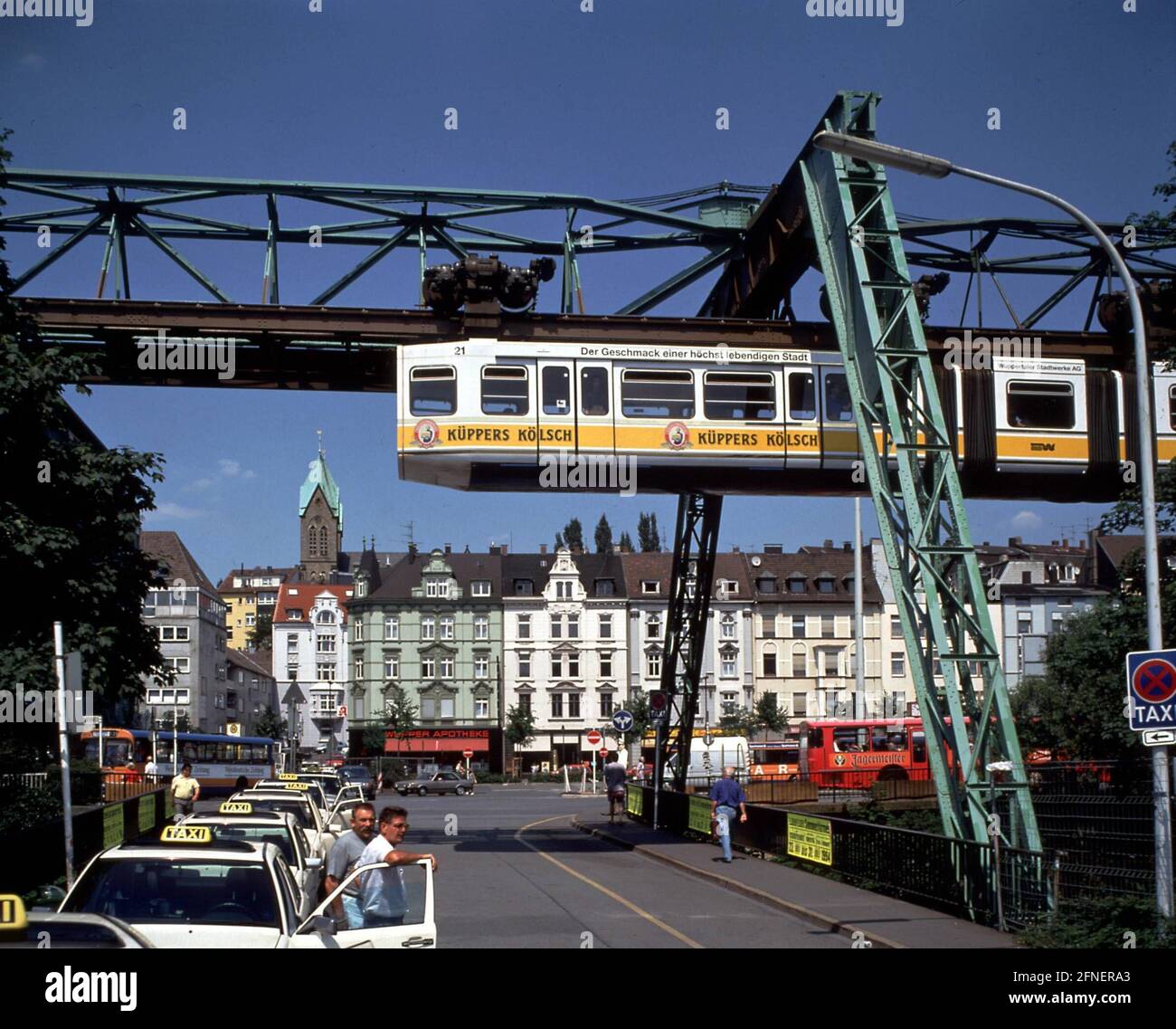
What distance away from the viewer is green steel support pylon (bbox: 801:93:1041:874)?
1955 centimetres

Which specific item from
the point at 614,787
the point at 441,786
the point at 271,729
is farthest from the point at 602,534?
the point at 614,787

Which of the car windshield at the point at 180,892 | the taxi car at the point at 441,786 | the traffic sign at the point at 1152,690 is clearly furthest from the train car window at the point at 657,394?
the taxi car at the point at 441,786

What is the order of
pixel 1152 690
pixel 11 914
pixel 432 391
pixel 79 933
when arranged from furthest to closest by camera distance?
pixel 432 391 → pixel 1152 690 → pixel 79 933 → pixel 11 914

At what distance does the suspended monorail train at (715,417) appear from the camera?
85.5 feet

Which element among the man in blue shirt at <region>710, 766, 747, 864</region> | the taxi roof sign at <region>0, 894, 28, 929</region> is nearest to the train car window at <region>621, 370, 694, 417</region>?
the man in blue shirt at <region>710, 766, 747, 864</region>

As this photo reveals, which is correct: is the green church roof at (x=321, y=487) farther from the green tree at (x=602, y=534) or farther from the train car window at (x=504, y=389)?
the train car window at (x=504, y=389)

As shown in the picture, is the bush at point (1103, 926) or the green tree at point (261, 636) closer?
the bush at point (1103, 926)

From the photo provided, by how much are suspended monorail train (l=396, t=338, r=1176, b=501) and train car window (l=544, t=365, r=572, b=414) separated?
0.09 ft

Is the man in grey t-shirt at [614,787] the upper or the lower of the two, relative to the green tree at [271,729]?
upper

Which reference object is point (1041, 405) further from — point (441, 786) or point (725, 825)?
point (441, 786)

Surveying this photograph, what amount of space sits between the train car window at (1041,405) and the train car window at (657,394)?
20.3 feet

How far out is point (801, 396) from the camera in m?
27.4

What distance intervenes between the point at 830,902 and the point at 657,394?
33.8 feet
